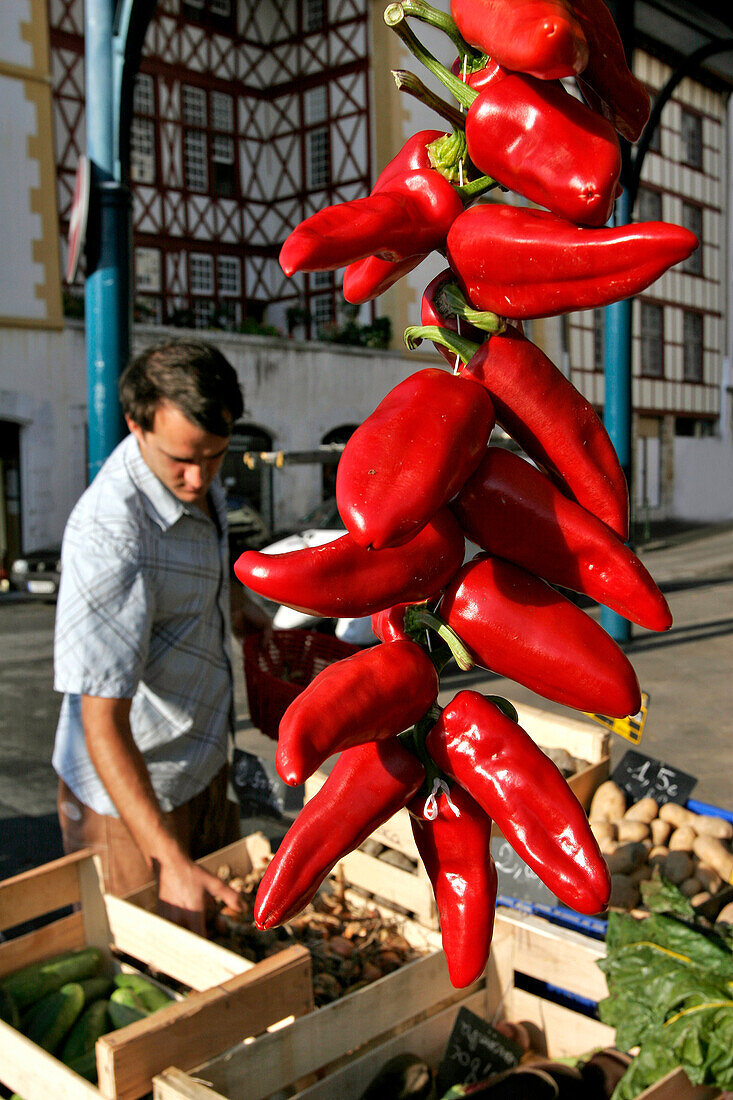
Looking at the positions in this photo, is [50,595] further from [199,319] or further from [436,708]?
[436,708]

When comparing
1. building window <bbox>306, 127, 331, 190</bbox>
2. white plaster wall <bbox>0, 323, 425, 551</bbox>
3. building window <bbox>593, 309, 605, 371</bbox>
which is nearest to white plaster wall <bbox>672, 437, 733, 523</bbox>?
building window <bbox>593, 309, 605, 371</bbox>

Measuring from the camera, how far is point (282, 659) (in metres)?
3.30

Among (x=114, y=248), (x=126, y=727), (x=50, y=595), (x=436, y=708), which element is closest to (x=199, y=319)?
(x=50, y=595)

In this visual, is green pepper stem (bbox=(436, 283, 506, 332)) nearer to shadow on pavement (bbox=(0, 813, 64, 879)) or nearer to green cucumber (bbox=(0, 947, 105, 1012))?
green cucumber (bbox=(0, 947, 105, 1012))

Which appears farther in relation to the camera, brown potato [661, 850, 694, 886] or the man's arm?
brown potato [661, 850, 694, 886]

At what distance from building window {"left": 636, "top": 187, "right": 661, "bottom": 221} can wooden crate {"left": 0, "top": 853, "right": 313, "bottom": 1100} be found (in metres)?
22.1

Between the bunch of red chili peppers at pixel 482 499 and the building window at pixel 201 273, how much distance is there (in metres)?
18.9

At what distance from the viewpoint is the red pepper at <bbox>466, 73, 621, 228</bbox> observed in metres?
0.71

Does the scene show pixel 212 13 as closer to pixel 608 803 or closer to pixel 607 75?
pixel 608 803

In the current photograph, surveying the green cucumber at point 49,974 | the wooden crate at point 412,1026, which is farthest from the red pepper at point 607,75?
the green cucumber at point 49,974

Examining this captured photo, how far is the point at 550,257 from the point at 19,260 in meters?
15.5

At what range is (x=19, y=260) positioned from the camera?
14.6 metres

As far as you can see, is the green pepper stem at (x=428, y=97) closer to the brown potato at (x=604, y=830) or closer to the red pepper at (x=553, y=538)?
the red pepper at (x=553, y=538)

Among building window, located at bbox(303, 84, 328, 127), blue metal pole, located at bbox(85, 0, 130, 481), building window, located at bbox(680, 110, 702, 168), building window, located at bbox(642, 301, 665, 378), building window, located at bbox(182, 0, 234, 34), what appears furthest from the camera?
building window, located at bbox(680, 110, 702, 168)
